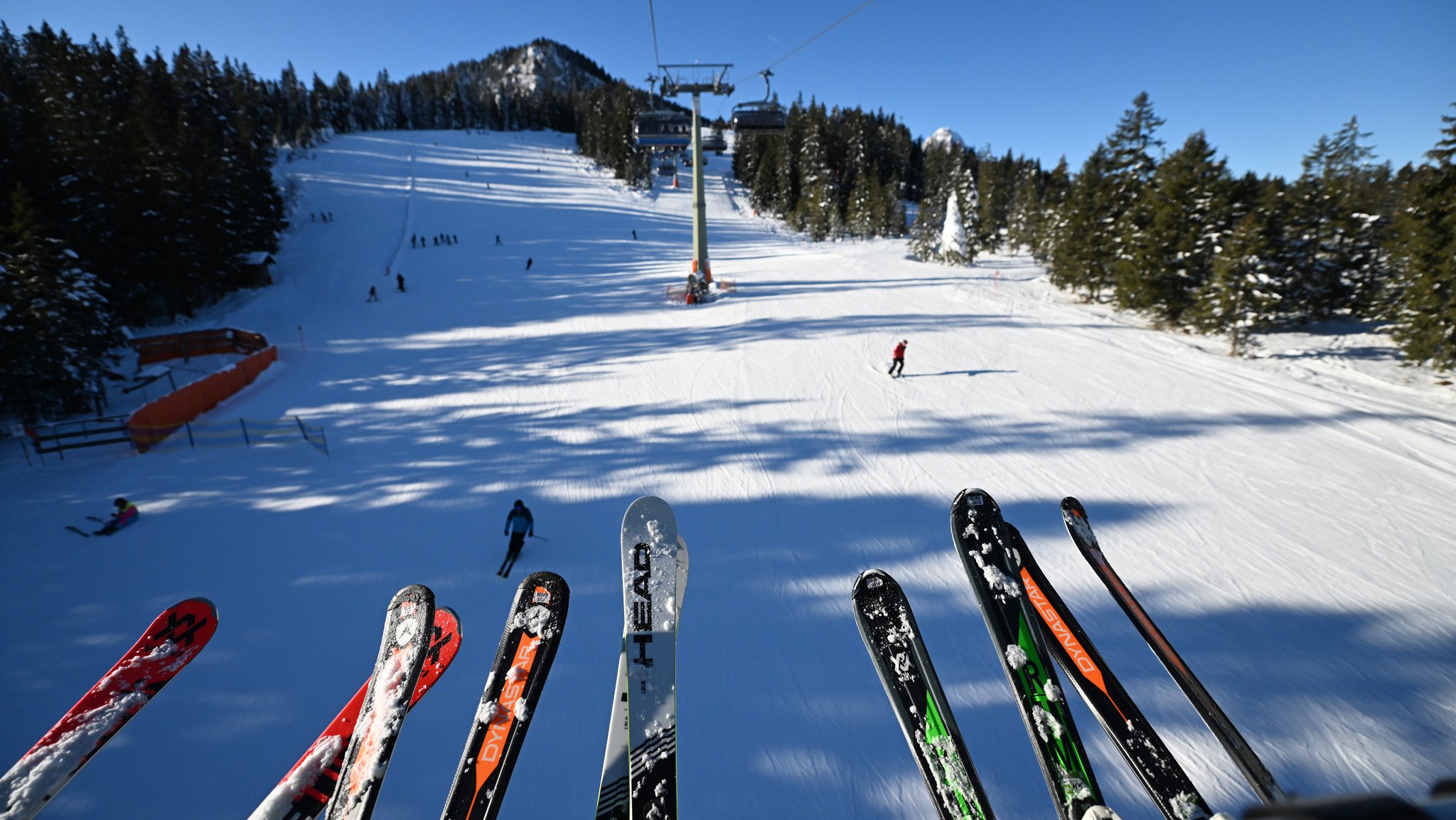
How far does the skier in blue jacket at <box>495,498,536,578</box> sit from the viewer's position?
23.4 ft

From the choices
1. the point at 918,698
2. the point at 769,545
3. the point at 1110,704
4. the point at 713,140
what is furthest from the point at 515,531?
the point at 713,140

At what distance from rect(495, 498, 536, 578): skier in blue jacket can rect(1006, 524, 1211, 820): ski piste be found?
5.97 m

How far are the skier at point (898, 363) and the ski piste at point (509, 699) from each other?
1108cm

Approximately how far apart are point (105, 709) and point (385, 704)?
7.54 feet

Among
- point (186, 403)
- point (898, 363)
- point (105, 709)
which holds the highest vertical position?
point (898, 363)

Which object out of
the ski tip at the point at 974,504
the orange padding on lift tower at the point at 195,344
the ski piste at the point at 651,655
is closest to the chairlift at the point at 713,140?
the orange padding on lift tower at the point at 195,344

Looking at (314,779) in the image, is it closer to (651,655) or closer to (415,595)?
(415,595)

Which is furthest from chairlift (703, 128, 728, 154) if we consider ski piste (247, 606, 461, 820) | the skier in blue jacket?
ski piste (247, 606, 461, 820)

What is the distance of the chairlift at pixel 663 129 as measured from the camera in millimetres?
20234

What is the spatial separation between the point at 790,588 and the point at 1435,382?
20.4 m

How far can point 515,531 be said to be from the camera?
7.16 m

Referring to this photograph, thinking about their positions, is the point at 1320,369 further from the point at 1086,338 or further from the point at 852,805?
the point at 852,805

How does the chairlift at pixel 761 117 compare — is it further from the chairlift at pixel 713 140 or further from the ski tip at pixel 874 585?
the ski tip at pixel 874 585

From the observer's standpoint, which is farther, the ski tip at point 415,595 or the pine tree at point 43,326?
the pine tree at point 43,326
